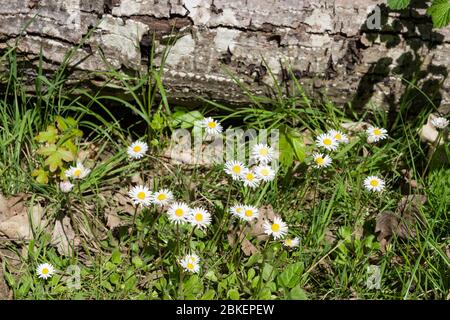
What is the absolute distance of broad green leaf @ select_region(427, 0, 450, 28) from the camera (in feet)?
8.37

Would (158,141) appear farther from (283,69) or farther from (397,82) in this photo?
(397,82)

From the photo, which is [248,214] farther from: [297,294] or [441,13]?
[441,13]

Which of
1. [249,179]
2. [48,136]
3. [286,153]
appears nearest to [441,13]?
[286,153]

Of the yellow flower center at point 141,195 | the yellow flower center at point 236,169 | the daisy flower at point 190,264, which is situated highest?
the yellow flower center at point 236,169

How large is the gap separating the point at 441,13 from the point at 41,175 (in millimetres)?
1631

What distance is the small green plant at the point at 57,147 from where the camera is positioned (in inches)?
107

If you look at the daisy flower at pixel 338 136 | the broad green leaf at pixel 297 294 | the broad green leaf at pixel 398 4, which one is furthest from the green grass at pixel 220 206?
the broad green leaf at pixel 398 4

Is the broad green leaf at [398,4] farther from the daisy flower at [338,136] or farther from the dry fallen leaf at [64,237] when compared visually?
the dry fallen leaf at [64,237]

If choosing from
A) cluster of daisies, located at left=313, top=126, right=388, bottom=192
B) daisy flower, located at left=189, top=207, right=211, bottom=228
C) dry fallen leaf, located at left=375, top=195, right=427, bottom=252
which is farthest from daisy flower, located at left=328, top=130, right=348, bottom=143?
daisy flower, located at left=189, top=207, right=211, bottom=228

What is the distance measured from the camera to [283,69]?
9.50ft

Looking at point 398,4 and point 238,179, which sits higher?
point 398,4

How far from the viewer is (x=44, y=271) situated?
2.40 m

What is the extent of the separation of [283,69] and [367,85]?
0.37 metres
